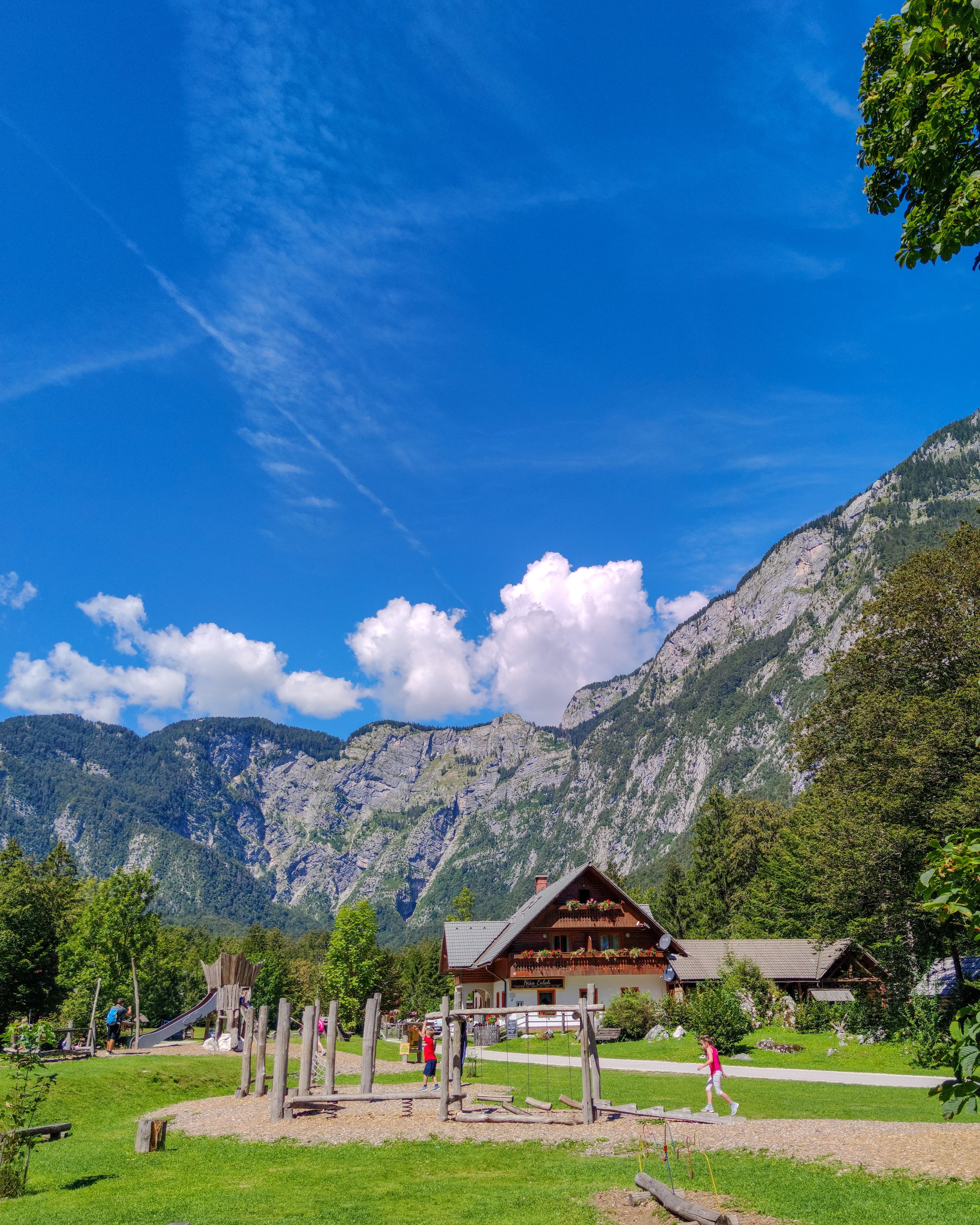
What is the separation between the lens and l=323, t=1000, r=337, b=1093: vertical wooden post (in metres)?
22.4

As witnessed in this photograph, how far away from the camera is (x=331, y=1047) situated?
898 inches

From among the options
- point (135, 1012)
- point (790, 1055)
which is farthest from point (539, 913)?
point (135, 1012)

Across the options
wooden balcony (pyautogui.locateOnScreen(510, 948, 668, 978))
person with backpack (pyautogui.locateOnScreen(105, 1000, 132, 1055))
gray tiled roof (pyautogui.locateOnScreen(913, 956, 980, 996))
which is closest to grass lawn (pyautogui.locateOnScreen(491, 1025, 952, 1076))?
gray tiled roof (pyautogui.locateOnScreen(913, 956, 980, 996))

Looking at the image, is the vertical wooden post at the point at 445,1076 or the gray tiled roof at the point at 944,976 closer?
the vertical wooden post at the point at 445,1076

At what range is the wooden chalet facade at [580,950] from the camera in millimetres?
49562

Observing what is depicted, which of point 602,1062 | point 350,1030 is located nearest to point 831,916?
point 602,1062

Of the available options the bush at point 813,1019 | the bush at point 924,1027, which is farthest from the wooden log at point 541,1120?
the bush at point 813,1019

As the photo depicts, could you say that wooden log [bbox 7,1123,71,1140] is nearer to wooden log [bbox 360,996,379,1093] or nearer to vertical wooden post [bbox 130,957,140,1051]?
wooden log [bbox 360,996,379,1093]

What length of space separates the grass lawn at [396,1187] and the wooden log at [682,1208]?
3.29 ft

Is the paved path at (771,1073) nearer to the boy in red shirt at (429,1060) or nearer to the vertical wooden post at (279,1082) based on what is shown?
the boy in red shirt at (429,1060)

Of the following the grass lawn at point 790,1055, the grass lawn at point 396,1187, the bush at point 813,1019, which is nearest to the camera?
the grass lawn at point 396,1187

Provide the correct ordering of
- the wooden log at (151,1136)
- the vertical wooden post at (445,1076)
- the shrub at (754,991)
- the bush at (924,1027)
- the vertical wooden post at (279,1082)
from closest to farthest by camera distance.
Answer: the wooden log at (151,1136) < the vertical wooden post at (445,1076) < the vertical wooden post at (279,1082) < the bush at (924,1027) < the shrub at (754,991)

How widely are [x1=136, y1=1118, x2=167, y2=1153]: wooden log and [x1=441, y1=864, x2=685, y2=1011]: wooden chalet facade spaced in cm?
3419

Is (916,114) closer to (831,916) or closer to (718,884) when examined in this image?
(831,916)
